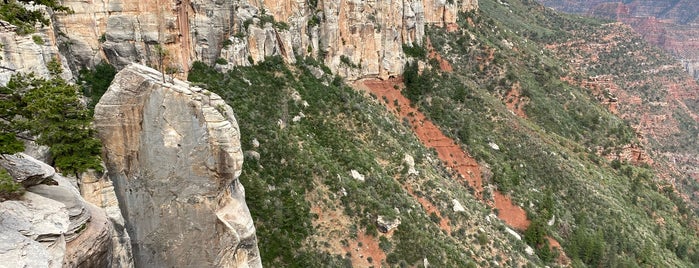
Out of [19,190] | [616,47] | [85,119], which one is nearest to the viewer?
[19,190]

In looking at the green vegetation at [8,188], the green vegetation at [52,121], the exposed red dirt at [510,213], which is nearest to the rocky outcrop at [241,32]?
the green vegetation at [52,121]

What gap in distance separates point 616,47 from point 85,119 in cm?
20260

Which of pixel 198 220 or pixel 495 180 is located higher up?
pixel 198 220

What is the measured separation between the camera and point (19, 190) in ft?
52.0

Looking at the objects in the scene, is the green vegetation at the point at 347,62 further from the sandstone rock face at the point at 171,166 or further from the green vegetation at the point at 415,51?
the sandstone rock face at the point at 171,166

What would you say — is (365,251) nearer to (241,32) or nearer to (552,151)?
(241,32)

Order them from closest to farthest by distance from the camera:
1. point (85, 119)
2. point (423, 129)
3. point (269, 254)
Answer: point (85, 119) → point (269, 254) → point (423, 129)

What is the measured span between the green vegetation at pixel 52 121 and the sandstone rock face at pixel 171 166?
1299 mm

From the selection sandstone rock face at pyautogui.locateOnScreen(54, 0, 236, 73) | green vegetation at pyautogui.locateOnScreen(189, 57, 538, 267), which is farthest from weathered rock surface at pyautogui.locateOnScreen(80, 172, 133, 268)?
sandstone rock face at pyautogui.locateOnScreen(54, 0, 236, 73)

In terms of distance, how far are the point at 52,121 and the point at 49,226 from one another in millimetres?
5712

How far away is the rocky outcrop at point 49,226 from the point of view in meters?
13.9

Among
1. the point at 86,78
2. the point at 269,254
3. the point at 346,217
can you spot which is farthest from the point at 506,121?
the point at 86,78

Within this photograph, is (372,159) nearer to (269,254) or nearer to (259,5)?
(269,254)

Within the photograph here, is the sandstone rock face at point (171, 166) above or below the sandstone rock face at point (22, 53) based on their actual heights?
below
